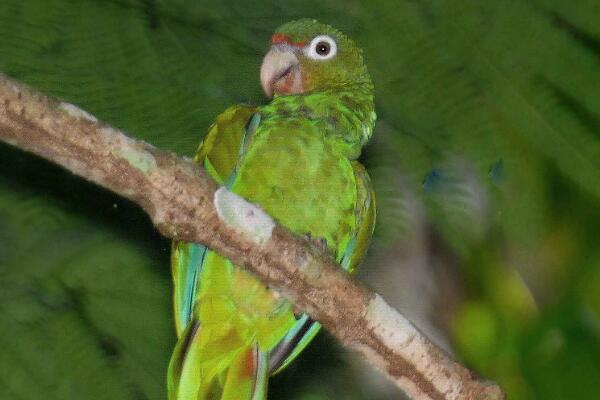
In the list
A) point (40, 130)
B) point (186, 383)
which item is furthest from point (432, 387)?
point (40, 130)

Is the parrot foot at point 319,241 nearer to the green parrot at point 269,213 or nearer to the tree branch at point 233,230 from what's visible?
the green parrot at point 269,213

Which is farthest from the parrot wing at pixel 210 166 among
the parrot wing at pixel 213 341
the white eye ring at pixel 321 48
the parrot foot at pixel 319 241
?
the white eye ring at pixel 321 48

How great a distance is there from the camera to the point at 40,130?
0.88 m

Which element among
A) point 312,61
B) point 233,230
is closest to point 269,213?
point 233,230

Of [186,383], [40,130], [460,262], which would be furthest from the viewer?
[460,262]

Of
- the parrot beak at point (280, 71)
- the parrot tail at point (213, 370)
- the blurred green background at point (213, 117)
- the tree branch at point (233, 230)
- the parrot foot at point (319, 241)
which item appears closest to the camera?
the tree branch at point (233, 230)

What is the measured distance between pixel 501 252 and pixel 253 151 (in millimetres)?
532

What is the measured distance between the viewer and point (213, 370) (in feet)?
4.08

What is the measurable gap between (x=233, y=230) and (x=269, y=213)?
1.06ft

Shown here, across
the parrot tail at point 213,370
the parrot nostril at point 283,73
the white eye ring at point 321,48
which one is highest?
the white eye ring at point 321,48

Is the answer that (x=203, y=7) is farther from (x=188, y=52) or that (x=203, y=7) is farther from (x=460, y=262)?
(x=460, y=262)

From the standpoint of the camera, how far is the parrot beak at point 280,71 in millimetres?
1587

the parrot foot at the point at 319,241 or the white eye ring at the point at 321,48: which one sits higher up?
the white eye ring at the point at 321,48

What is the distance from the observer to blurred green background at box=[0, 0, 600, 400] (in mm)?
1481
